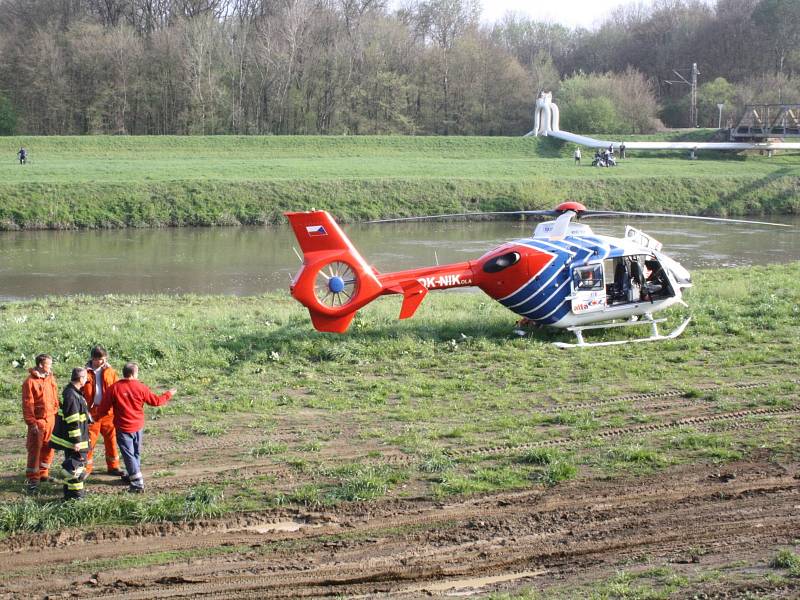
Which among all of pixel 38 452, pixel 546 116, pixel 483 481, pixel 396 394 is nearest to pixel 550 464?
pixel 483 481

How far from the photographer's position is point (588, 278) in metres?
16.0

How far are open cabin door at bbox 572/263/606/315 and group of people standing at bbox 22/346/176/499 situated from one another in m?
8.27

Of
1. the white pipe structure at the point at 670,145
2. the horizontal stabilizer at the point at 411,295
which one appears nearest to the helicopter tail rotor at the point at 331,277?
the horizontal stabilizer at the point at 411,295

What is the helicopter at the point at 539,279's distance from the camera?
49.2ft

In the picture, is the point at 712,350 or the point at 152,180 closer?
the point at 712,350

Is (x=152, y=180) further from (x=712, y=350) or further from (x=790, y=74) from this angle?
(x=790, y=74)

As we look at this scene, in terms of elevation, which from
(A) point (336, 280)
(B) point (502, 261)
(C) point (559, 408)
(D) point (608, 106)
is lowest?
(C) point (559, 408)

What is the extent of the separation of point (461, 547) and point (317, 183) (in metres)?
40.2

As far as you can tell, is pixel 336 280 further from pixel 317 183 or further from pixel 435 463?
pixel 317 183

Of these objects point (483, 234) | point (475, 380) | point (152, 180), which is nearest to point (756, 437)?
point (475, 380)

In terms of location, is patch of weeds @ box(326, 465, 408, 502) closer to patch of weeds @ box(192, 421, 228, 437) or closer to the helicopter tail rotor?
patch of weeds @ box(192, 421, 228, 437)

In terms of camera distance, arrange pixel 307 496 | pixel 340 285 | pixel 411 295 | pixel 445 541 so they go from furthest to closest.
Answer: pixel 411 295
pixel 340 285
pixel 307 496
pixel 445 541

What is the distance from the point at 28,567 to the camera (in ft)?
25.8

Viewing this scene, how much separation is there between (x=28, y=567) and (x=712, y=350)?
11.3 meters
